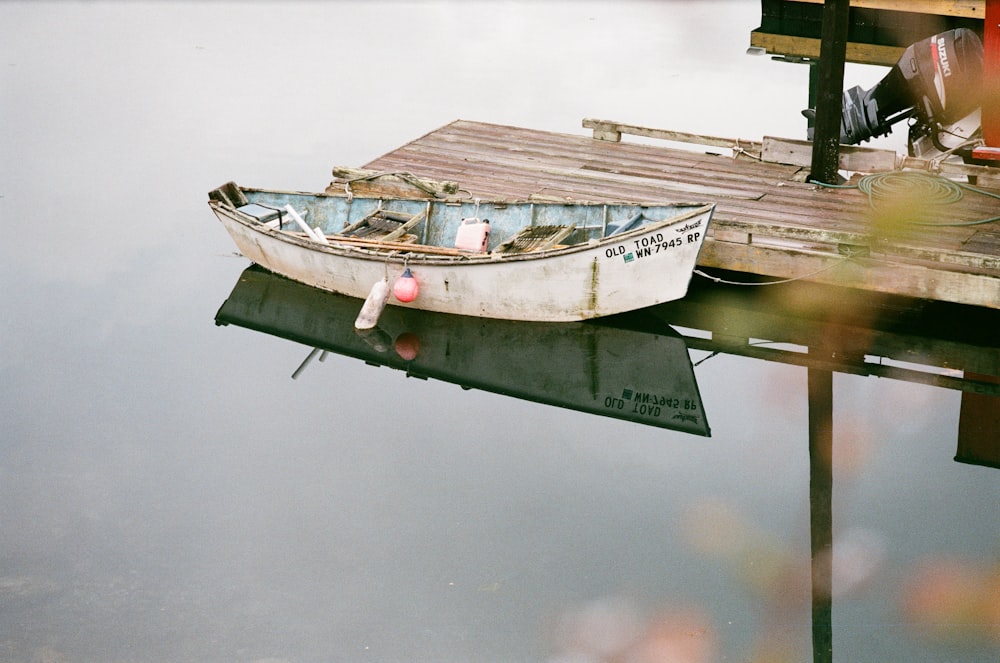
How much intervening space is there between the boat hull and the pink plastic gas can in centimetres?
46

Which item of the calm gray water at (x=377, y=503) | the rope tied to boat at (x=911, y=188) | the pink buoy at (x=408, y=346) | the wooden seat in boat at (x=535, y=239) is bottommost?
the calm gray water at (x=377, y=503)

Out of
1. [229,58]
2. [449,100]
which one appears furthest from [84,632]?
[229,58]

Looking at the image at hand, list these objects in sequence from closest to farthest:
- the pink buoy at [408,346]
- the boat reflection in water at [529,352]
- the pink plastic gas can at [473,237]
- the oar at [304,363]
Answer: the boat reflection in water at [529,352], the oar at [304,363], the pink buoy at [408,346], the pink plastic gas can at [473,237]

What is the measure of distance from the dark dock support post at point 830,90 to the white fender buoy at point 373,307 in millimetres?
4758

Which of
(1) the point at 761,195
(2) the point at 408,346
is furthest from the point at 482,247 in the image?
(1) the point at 761,195

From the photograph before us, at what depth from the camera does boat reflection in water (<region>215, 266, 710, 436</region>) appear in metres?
10.8

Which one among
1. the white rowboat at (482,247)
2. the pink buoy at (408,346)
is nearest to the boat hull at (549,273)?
the white rowboat at (482,247)

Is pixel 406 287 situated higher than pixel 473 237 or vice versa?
pixel 473 237

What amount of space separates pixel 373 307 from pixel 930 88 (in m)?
6.79

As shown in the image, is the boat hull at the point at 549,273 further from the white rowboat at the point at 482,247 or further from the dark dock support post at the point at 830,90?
the dark dock support post at the point at 830,90

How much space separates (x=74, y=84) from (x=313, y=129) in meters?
4.78

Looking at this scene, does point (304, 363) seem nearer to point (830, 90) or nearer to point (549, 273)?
point (549, 273)

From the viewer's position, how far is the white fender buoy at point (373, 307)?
11.7 metres

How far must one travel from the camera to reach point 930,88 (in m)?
13.7
